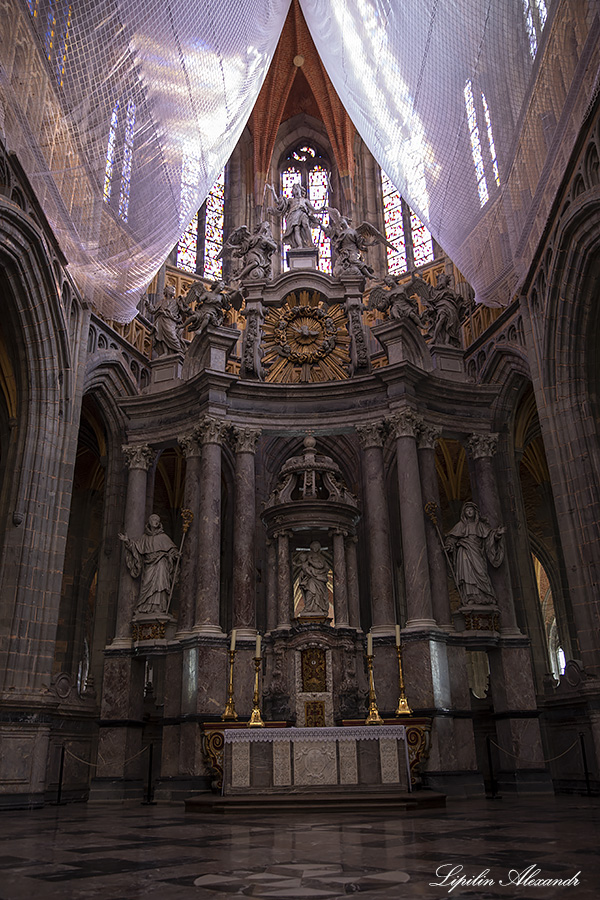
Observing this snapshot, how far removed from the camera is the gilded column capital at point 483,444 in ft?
57.9

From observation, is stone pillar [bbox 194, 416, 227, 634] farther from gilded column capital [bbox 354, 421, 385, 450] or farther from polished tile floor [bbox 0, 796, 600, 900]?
polished tile floor [bbox 0, 796, 600, 900]

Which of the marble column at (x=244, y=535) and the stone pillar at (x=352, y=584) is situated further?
the stone pillar at (x=352, y=584)

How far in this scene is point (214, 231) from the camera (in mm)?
27375

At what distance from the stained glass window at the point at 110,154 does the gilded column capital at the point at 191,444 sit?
5504 mm

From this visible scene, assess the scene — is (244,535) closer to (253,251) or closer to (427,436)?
(427,436)

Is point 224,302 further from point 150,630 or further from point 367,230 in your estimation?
point 150,630

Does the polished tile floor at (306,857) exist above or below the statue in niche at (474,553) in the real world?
below

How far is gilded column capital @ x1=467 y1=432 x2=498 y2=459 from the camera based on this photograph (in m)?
17.7

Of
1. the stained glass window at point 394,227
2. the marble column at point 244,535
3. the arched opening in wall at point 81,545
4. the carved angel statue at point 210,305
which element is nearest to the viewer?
the marble column at point 244,535

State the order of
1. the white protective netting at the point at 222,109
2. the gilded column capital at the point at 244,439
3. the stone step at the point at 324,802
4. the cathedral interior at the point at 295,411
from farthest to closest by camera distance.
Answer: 1. the gilded column capital at the point at 244,439
2. the white protective netting at the point at 222,109
3. the cathedral interior at the point at 295,411
4. the stone step at the point at 324,802

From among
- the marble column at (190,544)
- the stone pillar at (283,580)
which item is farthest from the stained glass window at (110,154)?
the stone pillar at (283,580)

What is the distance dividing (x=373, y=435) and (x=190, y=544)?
15.8ft

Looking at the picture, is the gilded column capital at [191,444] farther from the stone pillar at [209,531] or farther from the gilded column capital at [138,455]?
the gilded column capital at [138,455]

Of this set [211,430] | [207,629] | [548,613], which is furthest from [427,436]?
[548,613]
